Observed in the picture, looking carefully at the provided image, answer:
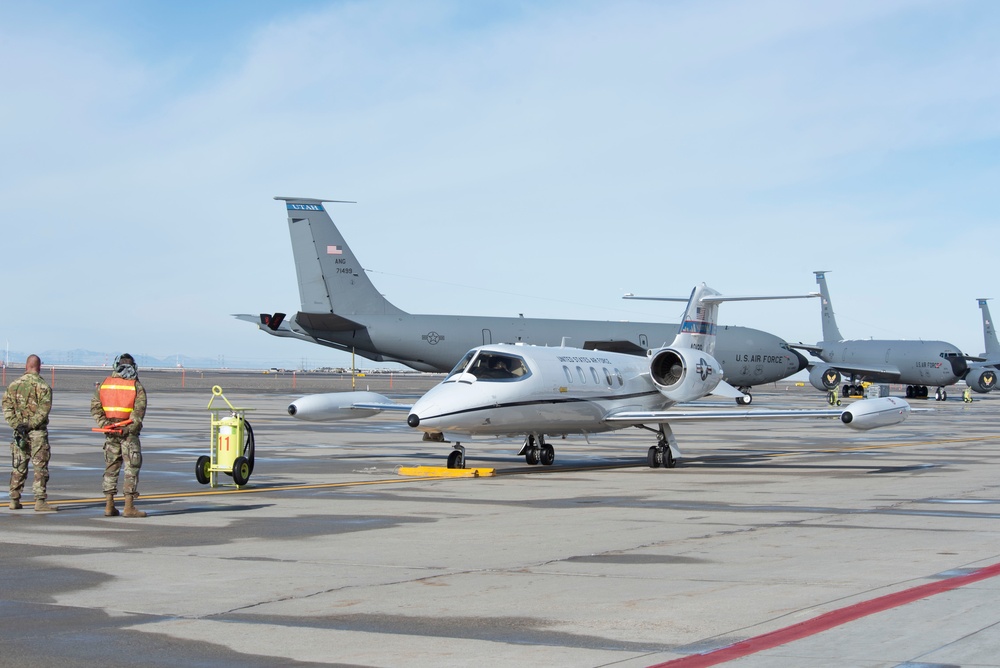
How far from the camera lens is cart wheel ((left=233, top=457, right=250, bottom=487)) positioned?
16906 millimetres

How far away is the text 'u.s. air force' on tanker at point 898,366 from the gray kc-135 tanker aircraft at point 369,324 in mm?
20766

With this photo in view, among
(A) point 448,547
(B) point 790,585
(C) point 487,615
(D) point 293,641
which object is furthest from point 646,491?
(D) point 293,641

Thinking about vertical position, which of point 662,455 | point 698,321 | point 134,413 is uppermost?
point 698,321

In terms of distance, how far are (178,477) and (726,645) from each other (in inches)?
543

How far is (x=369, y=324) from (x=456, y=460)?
29.6 metres

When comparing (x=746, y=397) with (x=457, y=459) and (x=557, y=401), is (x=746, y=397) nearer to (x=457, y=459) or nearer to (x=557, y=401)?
(x=557, y=401)

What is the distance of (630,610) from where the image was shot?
7883 millimetres

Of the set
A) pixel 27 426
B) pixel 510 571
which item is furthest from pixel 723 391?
pixel 510 571

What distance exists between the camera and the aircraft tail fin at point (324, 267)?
46812 millimetres

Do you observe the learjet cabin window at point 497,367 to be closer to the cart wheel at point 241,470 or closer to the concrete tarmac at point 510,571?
the concrete tarmac at point 510,571

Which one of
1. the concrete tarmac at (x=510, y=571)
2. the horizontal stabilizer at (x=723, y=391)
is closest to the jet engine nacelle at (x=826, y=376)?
the horizontal stabilizer at (x=723, y=391)

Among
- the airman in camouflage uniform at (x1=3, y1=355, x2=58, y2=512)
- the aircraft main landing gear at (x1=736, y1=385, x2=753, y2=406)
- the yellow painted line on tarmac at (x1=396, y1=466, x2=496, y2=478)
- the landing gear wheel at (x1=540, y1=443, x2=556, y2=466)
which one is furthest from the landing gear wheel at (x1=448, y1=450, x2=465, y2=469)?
the aircraft main landing gear at (x1=736, y1=385, x2=753, y2=406)

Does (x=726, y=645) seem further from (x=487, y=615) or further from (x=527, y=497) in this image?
(x=527, y=497)

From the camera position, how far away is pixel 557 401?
21.3 meters
